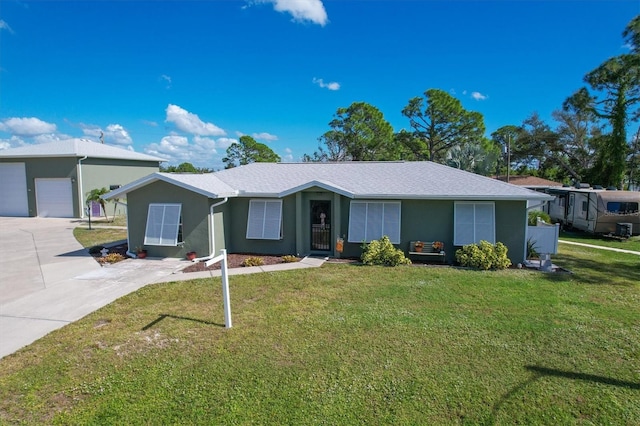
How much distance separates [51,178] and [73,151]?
2.58m

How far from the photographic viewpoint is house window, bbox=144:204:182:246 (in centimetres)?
1290

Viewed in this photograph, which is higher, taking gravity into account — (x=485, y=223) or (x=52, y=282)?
(x=485, y=223)

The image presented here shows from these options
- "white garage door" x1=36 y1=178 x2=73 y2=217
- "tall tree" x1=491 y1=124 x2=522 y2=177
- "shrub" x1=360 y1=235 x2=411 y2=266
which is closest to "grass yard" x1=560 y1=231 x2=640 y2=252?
"shrub" x1=360 y1=235 x2=411 y2=266

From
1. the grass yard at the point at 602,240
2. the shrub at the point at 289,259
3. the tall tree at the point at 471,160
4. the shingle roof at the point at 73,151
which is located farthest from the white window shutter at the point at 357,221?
the shingle roof at the point at 73,151

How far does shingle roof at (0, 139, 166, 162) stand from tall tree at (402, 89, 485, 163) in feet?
89.1

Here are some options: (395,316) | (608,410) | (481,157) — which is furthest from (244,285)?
(481,157)

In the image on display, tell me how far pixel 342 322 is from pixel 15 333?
6.54m

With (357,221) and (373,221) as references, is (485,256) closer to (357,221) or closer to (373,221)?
(373,221)

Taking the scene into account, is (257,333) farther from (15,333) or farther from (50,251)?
(50,251)

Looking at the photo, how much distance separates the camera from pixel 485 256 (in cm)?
1159

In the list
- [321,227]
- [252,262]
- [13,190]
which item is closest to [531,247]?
[321,227]

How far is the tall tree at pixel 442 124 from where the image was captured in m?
35.6

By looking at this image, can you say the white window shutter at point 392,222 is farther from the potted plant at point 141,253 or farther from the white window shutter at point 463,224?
the potted plant at point 141,253

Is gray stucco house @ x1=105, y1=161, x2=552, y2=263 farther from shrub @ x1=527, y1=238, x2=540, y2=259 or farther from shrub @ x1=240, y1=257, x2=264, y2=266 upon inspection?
shrub @ x1=240, y1=257, x2=264, y2=266
